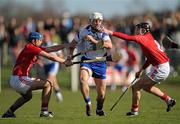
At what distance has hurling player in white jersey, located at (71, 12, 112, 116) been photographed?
17.1 metres

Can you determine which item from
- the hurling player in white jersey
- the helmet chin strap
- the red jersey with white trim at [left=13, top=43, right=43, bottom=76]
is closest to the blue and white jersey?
the hurling player in white jersey

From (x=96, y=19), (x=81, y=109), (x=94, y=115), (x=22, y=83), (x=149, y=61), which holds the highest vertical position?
(x=96, y=19)

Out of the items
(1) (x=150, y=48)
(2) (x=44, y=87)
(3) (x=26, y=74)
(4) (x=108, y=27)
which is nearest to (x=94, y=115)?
(2) (x=44, y=87)

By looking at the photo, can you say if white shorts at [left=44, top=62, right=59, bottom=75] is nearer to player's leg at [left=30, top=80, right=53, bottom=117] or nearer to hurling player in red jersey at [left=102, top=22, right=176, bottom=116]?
hurling player in red jersey at [left=102, top=22, right=176, bottom=116]

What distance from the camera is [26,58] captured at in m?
16.6

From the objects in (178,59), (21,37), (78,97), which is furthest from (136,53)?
(78,97)

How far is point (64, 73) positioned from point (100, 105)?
58.0 feet

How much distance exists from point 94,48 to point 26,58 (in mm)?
1846

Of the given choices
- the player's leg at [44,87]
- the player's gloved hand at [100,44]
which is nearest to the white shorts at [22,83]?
the player's leg at [44,87]

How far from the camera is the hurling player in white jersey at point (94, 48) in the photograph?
17062mm

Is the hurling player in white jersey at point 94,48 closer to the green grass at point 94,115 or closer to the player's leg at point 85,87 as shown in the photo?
the player's leg at point 85,87

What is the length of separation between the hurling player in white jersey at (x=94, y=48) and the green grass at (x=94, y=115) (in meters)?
0.72

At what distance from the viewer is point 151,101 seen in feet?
78.9

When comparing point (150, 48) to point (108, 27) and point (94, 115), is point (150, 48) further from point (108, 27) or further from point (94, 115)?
point (108, 27)
